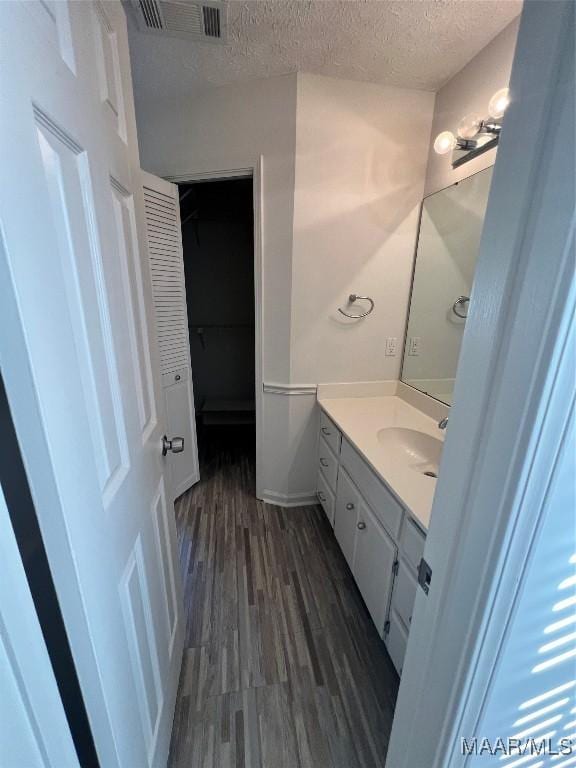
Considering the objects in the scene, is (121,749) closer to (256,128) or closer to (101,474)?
(101,474)

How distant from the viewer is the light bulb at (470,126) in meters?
1.38

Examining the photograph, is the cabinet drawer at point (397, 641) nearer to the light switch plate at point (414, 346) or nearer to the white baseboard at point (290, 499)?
the white baseboard at point (290, 499)

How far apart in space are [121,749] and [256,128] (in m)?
2.39

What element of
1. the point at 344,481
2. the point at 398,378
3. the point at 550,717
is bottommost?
the point at 344,481

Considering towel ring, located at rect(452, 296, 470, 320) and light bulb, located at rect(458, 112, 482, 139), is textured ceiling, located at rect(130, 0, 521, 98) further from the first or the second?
towel ring, located at rect(452, 296, 470, 320)

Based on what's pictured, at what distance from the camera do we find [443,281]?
5.69 ft

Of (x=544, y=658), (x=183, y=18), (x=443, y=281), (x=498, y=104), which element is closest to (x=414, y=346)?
(x=443, y=281)

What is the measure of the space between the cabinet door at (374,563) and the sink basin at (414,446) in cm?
30

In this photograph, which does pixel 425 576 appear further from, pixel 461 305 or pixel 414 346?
pixel 414 346

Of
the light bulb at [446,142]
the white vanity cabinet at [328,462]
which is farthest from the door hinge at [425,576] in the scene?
the light bulb at [446,142]

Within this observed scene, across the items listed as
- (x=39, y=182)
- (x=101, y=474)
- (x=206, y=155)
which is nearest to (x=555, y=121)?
(x=39, y=182)

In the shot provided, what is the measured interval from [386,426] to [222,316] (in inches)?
94.7

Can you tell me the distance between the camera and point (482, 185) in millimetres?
1446

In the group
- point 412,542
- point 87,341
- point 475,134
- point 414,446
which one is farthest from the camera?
point 414,446
